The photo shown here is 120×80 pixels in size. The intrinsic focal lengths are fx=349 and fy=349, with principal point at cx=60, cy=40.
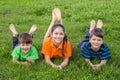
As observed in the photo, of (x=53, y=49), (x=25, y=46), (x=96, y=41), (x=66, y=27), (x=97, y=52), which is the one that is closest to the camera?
(x=96, y=41)

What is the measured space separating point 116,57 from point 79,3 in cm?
Result: 699

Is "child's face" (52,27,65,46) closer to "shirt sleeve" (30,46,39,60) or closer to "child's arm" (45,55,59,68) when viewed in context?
"child's arm" (45,55,59,68)

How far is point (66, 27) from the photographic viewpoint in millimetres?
11039

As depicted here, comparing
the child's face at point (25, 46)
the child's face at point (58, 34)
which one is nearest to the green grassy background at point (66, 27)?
the child's face at point (25, 46)

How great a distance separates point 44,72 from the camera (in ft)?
22.7

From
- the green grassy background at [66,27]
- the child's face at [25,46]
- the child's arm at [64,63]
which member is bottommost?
the green grassy background at [66,27]

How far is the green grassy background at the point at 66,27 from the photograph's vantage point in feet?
22.7

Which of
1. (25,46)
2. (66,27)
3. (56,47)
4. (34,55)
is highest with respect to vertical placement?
(25,46)

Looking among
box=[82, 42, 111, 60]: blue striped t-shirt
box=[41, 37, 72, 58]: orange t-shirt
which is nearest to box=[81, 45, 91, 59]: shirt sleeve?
box=[82, 42, 111, 60]: blue striped t-shirt

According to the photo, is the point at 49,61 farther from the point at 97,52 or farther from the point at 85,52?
the point at 97,52

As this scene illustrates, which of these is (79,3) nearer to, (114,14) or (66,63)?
(114,14)

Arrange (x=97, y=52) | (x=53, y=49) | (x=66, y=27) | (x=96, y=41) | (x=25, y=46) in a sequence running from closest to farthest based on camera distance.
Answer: (x=96, y=41) → (x=25, y=46) → (x=97, y=52) → (x=53, y=49) → (x=66, y=27)

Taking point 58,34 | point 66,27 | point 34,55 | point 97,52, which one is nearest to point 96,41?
point 97,52

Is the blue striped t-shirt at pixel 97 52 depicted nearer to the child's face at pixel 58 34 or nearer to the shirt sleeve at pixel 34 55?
the child's face at pixel 58 34
